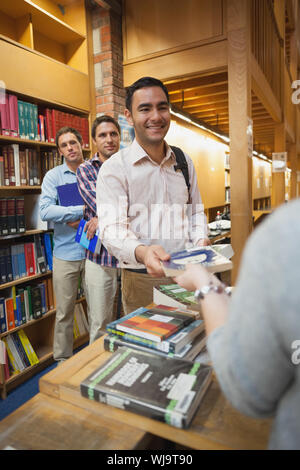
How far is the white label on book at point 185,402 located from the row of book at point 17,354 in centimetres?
227

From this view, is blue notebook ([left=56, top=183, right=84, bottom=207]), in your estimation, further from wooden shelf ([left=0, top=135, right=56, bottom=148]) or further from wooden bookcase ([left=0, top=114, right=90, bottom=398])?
wooden shelf ([left=0, top=135, right=56, bottom=148])

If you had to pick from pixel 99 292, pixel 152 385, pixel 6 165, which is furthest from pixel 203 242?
pixel 6 165

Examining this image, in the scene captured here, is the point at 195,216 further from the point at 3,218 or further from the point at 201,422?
the point at 3,218

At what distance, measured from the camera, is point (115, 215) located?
1580 millimetres

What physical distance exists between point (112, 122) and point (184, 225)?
4.44 ft

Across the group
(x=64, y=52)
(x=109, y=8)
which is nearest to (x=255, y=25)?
(x=109, y=8)

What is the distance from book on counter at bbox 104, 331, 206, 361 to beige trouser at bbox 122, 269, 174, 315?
2.24ft

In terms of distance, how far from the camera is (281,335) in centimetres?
47

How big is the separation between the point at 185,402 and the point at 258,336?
1.23ft

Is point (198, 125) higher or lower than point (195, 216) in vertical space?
higher

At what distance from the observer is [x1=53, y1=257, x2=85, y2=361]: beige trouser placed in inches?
110

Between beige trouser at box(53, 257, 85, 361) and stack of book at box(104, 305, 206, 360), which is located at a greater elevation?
stack of book at box(104, 305, 206, 360)

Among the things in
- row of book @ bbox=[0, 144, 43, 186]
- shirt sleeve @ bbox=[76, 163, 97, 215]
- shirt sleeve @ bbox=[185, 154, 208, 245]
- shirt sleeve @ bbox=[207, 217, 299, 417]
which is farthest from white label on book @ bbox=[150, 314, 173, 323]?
row of book @ bbox=[0, 144, 43, 186]

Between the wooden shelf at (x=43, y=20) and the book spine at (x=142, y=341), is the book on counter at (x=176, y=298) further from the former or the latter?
the wooden shelf at (x=43, y=20)
